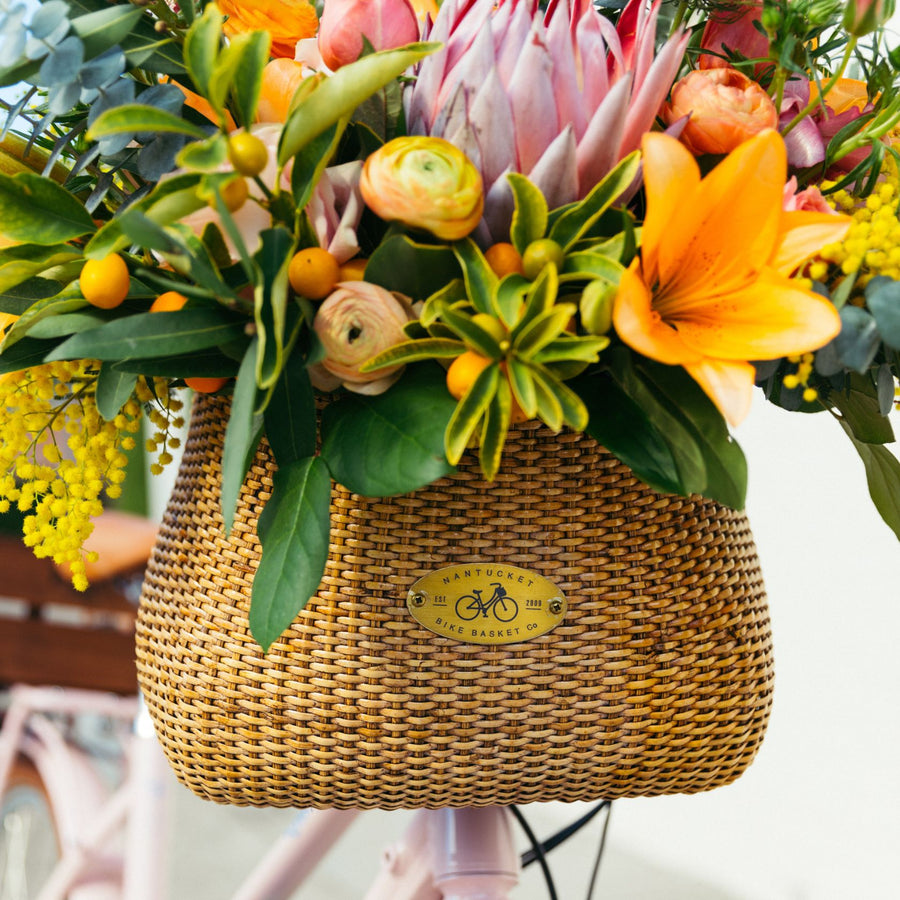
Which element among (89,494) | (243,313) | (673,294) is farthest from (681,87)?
(89,494)

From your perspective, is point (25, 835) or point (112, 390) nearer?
point (112, 390)

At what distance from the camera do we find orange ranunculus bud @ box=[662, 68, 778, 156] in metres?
0.40

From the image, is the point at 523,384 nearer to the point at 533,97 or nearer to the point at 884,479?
the point at 533,97

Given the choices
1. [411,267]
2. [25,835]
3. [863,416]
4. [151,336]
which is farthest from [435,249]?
[25,835]

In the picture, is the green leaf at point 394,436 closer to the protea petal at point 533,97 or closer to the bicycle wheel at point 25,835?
the protea petal at point 533,97

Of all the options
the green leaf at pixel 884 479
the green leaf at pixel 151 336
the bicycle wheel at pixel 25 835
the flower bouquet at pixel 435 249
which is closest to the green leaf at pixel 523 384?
the flower bouquet at pixel 435 249

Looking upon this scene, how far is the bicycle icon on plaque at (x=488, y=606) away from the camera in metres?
0.40

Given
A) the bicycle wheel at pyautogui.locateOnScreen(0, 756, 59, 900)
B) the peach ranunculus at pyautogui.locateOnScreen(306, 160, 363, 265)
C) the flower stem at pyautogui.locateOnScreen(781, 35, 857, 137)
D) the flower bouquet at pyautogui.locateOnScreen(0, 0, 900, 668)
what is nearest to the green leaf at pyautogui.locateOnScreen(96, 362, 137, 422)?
the flower bouquet at pyautogui.locateOnScreen(0, 0, 900, 668)

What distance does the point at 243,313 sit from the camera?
14.2 inches

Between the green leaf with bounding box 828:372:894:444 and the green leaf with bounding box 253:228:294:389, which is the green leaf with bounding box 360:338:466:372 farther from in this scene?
the green leaf with bounding box 828:372:894:444

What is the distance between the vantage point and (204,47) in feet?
1.11

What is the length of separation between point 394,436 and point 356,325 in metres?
0.05

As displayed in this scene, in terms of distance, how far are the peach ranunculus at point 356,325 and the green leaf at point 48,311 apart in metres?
0.11

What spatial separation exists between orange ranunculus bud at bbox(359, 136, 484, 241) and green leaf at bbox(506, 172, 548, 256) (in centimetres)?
1
